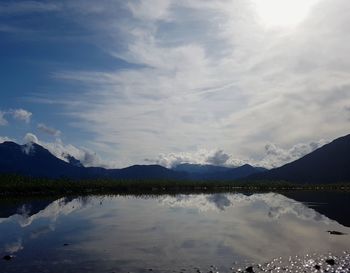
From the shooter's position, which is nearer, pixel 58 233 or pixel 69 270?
pixel 69 270

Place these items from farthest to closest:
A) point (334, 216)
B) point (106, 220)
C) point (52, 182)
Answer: point (52, 182) < point (334, 216) < point (106, 220)

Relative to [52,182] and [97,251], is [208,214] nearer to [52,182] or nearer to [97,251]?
[97,251]

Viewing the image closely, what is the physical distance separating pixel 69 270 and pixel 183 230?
25872 mm

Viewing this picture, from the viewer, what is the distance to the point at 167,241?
48.2m

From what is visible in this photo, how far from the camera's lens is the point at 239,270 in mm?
33406

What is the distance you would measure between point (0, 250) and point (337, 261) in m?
32.5

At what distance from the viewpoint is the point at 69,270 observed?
111ft

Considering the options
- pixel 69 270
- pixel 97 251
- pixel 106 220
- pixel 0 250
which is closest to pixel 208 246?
pixel 97 251

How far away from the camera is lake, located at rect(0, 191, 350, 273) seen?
36169 millimetres

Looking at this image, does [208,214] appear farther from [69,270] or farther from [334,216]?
[69,270]

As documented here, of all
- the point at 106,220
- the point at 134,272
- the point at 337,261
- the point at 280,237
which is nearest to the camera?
the point at 134,272

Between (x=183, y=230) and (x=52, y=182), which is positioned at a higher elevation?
(x=52, y=182)

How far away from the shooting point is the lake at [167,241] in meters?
36.2

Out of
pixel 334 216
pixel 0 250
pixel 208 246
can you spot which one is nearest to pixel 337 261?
pixel 208 246
